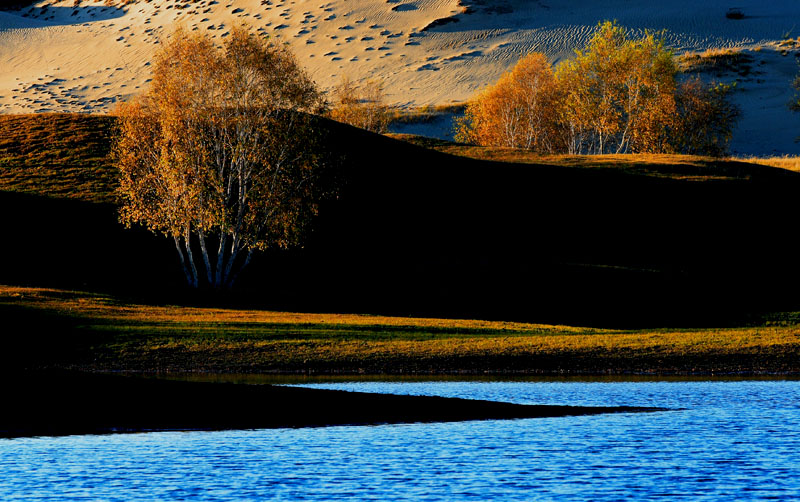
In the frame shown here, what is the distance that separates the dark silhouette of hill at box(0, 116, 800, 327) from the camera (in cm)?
5994

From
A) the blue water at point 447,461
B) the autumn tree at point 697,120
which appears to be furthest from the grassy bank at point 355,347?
the autumn tree at point 697,120

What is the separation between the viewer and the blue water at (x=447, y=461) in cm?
1581

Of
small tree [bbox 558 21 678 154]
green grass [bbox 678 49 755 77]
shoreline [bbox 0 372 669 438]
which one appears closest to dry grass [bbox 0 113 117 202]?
shoreline [bbox 0 372 669 438]

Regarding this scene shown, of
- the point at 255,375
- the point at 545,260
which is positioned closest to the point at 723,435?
the point at 255,375

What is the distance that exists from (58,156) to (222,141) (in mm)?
27946

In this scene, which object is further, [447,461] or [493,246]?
[493,246]

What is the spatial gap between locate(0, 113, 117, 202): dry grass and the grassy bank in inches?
1228

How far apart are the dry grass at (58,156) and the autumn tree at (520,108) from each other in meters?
51.8

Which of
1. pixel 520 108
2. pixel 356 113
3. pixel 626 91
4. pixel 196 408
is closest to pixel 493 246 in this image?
pixel 626 91

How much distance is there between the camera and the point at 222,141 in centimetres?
6062

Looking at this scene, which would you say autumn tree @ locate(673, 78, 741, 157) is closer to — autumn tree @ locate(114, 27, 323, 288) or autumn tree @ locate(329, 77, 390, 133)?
autumn tree @ locate(329, 77, 390, 133)

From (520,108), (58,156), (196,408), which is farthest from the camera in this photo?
(520,108)

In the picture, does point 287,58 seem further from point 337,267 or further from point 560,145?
point 560,145

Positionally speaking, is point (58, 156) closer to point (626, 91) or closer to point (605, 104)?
point (605, 104)
